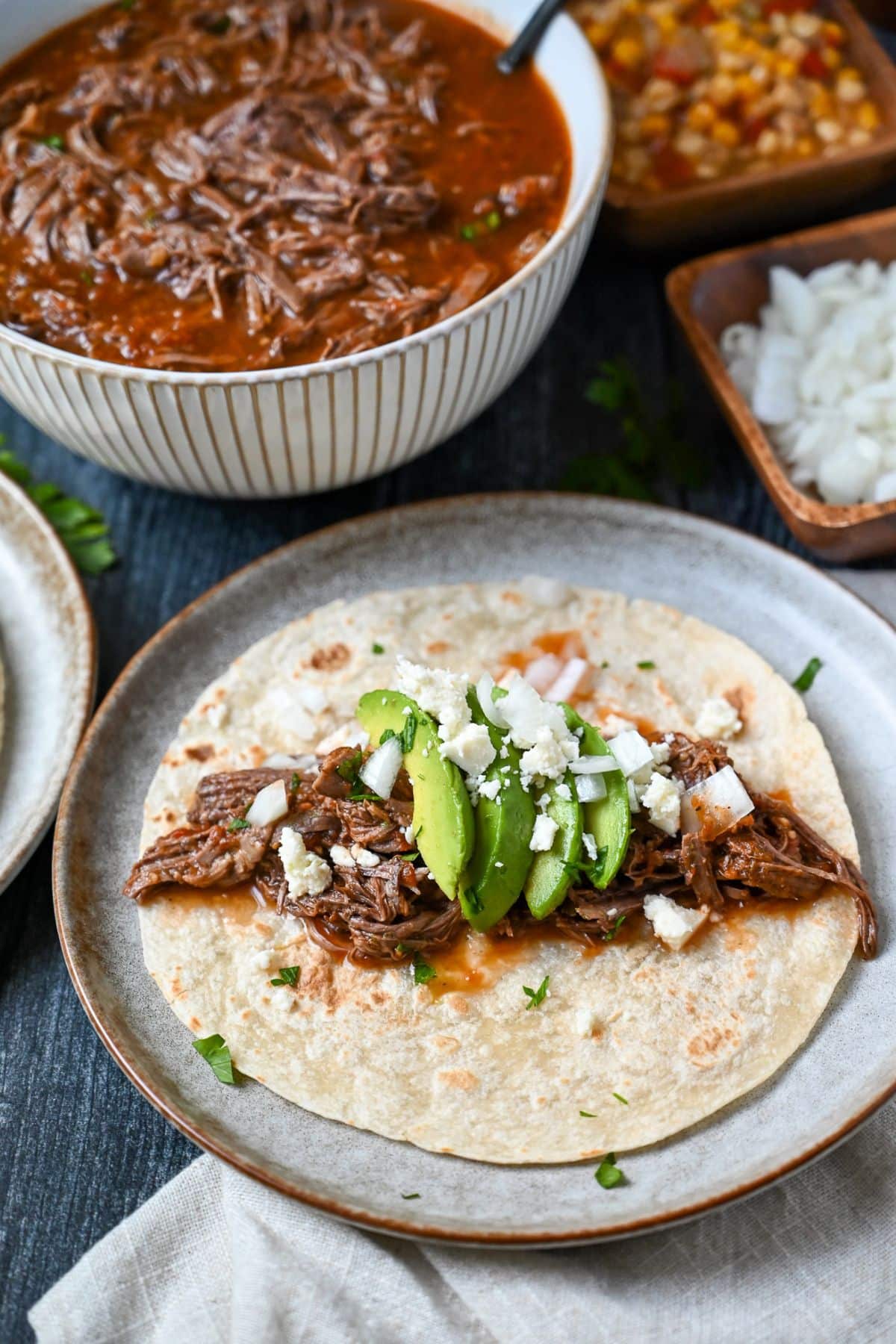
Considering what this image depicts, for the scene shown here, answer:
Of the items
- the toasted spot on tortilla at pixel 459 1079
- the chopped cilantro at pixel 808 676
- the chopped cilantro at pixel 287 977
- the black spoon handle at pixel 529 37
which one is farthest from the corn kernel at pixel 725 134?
the toasted spot on tortilla at pixel 459 1079

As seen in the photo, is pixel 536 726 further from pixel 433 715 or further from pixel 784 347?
pixel 784 347

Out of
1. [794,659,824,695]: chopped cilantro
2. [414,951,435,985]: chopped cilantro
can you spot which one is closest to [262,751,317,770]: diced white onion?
[414,951,435,985]: chopped cilantro

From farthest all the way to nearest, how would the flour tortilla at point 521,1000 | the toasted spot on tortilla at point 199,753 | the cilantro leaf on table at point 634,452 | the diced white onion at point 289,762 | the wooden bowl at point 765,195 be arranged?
1. the wooden bowl at point 765,195
2. the cilantro leaf on table at point 634,452
3. the toasted spot on tortilla at point 199,753
4. the diced white onion at point 289,762
5. the flour tortilla at point 521,1000

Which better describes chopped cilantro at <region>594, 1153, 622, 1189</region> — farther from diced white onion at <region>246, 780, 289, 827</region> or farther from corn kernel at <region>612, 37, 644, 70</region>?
corn kernel at <region>612, 37, 644, 70</region>

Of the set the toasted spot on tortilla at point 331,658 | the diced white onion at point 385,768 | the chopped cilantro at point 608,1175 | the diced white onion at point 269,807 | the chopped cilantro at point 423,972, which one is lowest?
the chopped cilantro at point 608,1175

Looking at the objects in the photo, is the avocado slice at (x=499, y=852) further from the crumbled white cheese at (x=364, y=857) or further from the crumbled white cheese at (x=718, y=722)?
the crumbled white cheese at (x=718, y=722)

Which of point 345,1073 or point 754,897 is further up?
point 345,1073

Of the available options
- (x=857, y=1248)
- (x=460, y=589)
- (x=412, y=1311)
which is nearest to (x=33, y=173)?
(x=460, y=589)

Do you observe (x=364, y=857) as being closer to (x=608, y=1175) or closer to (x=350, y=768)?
(x=350, y=768)
